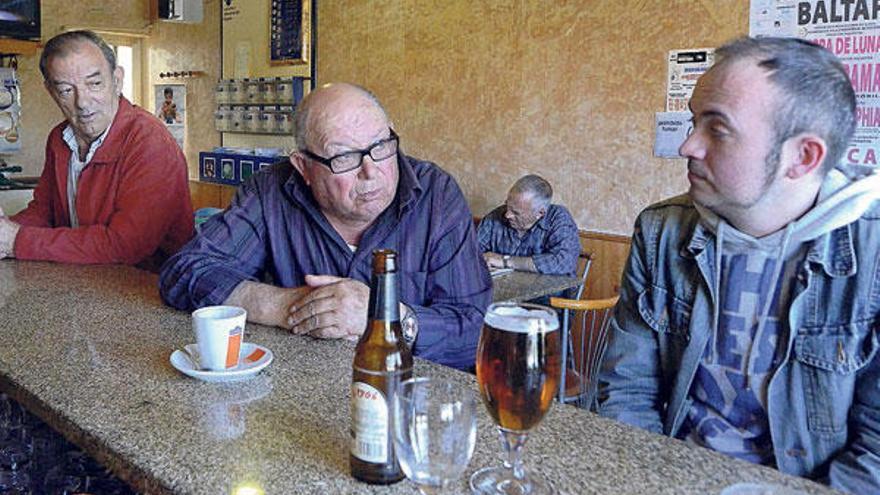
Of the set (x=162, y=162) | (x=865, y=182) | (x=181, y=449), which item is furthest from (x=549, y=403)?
(x=162, y=162)

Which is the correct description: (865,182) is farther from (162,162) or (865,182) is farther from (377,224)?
(162,162)

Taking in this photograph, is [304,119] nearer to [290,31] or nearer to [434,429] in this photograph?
[434,429]

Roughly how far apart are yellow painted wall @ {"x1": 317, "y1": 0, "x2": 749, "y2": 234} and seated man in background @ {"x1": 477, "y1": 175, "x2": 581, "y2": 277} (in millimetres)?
225

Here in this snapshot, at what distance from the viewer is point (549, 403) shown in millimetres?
820

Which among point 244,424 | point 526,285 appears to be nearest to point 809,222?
point 244,424

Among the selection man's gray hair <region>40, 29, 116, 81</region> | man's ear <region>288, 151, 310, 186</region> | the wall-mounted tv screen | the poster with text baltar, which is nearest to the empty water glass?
man's ear <region>288, 151, 310, 186</region>

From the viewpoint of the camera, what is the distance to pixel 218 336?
119 centimetres

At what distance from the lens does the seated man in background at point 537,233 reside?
12.8 feet

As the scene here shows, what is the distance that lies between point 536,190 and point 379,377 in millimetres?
3209

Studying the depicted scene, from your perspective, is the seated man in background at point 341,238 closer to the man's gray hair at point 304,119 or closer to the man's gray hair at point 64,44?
the man's gray hair at point 304,119

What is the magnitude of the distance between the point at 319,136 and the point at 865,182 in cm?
104

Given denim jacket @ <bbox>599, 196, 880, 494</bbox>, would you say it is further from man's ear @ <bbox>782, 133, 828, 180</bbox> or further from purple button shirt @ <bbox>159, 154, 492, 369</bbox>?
purple button shirt @ <bbox>159, 154, 492, 369</bbox>

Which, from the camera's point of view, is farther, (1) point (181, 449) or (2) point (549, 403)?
(1) point (181, 449)

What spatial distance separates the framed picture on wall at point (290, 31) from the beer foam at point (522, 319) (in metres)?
5.07
